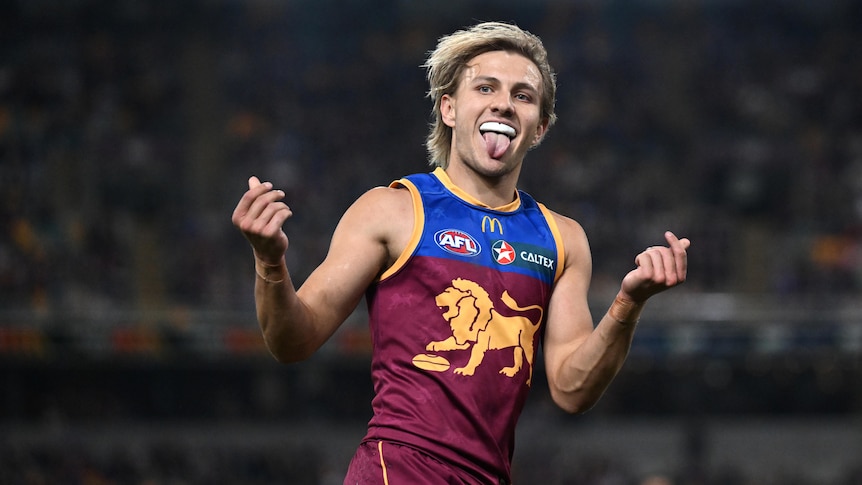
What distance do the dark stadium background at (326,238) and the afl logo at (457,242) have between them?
11046mm

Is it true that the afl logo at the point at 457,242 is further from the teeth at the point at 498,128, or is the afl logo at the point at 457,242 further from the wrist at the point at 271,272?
the wrist at the point at 271,272

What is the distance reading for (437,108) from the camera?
13.8ft

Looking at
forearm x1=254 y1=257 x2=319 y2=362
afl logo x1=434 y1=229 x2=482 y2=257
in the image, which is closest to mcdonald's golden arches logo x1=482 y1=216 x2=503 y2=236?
afl logo x1=434 y1=229 x2=482 y2=257

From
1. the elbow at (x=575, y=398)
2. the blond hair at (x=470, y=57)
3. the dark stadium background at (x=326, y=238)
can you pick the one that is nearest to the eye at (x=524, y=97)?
the blond hair at (x=470, y=57)

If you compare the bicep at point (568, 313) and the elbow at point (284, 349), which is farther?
the bicep at point (568, 313)

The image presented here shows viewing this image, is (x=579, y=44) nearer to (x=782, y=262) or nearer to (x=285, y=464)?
(x=782, y=262)

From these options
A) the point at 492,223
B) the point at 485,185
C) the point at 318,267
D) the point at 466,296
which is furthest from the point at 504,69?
the point at 318,267

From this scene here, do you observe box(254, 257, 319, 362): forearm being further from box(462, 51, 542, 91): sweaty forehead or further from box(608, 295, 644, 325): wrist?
Answer: box(462, 51, 542, 91): sweaty forehead

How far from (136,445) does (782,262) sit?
9052 mm

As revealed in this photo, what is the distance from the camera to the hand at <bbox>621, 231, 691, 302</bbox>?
3.41 m

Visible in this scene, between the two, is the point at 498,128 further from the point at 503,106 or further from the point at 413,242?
the point at 413,242

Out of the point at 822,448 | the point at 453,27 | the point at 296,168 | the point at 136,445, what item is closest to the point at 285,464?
the point at 136,445

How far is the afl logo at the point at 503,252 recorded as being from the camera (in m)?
3.82

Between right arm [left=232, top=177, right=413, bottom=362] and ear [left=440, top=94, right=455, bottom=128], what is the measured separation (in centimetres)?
38
